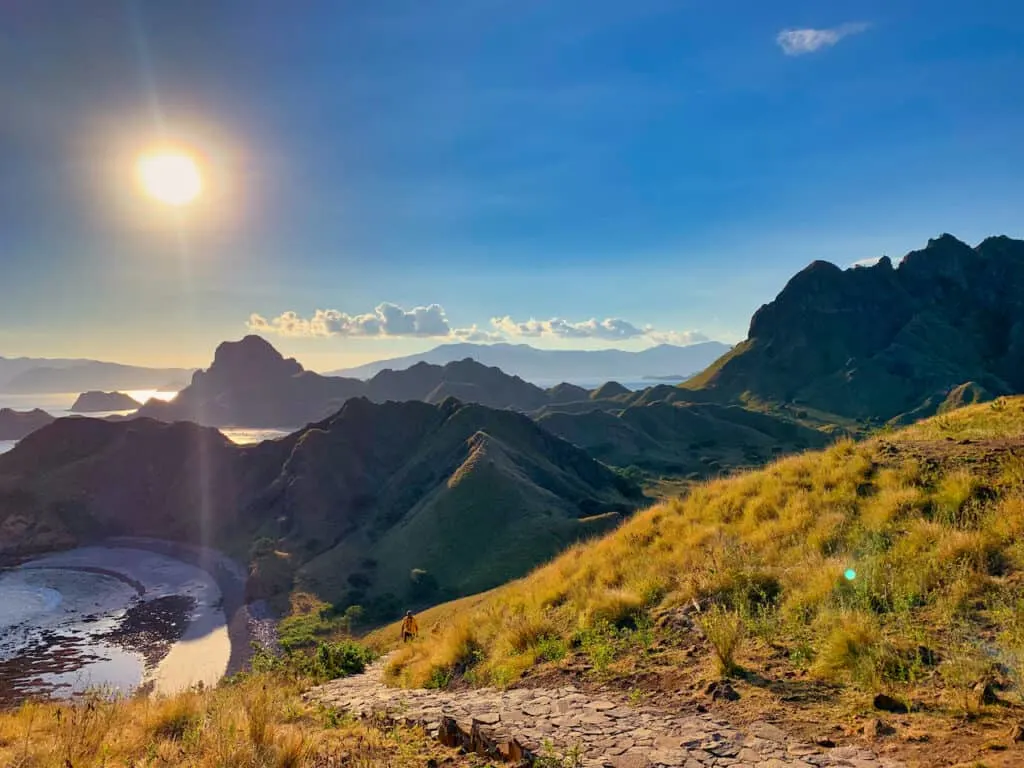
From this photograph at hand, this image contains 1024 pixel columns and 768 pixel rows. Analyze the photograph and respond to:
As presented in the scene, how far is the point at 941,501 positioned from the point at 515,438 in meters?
72.4

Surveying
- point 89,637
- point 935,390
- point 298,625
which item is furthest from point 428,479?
point 935,390

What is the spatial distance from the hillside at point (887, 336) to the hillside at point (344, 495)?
337 ft

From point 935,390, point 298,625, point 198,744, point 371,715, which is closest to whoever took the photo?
point 198,744

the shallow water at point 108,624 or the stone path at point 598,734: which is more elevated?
the stone path at point 598,734

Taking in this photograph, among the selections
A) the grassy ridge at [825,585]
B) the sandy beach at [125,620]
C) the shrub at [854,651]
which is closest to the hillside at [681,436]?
the sandy beach at [125,620]

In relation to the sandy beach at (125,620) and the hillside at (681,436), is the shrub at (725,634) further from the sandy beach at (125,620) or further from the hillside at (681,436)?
the hillside at (681,436)

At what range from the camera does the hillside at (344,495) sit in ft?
181

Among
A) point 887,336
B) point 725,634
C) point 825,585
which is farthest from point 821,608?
point 887,336

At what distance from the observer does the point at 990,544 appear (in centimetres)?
796

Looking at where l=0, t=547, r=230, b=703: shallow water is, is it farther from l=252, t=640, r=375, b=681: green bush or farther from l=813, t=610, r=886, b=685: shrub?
l=813, t=610, r=886, b=685: shrub

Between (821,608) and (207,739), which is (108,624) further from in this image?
(821,608)

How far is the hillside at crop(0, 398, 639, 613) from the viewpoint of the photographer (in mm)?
55031

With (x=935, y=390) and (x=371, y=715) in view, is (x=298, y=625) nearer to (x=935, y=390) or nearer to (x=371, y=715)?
(x=371, y=715)

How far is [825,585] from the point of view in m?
8.40
